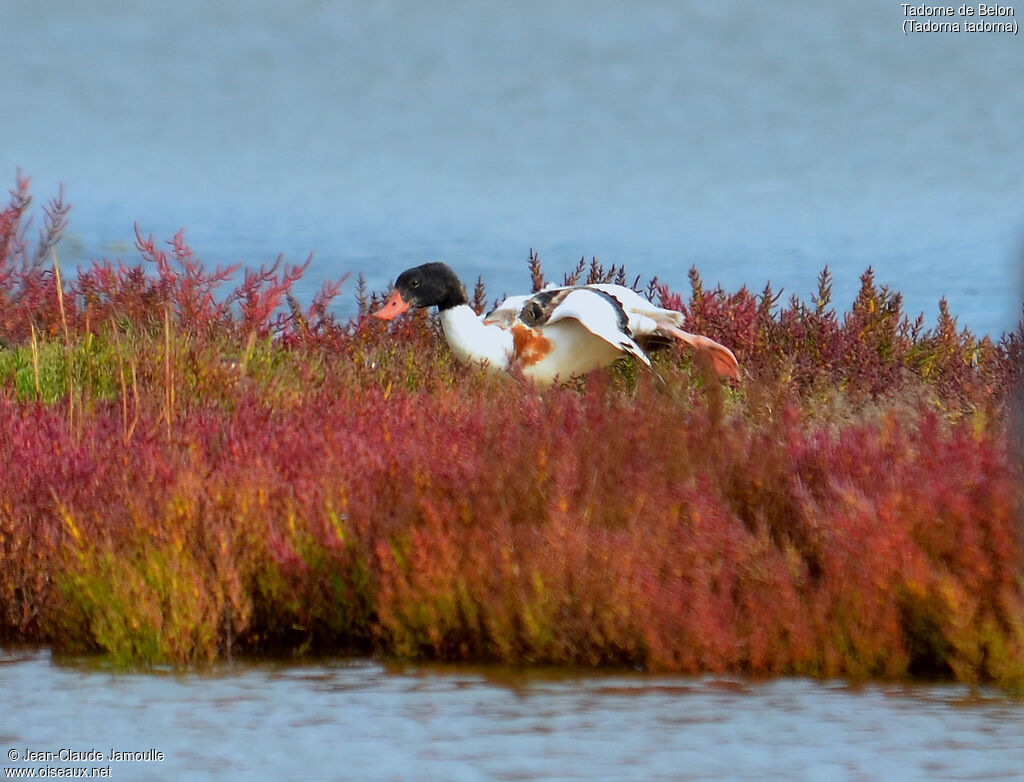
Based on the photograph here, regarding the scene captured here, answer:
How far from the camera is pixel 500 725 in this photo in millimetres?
5570

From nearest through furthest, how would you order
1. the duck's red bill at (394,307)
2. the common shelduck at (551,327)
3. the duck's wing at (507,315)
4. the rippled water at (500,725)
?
1. the rippled water at (500,725)
2. the common shelduck at (551,327)
3. the duck's wing at (507,315)
4. the duck's red bill at (394,307)

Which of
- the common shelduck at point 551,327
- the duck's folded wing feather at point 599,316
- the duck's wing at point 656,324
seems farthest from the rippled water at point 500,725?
the duck's wing at point 656,324

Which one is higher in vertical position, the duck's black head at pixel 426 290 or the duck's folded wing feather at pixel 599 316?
the duck's black head at pixel 426 290

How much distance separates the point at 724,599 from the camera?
20.5 ft

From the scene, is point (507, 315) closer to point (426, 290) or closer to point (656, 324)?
point (426, 290)

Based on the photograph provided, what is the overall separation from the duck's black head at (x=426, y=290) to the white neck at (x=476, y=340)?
0.18 metres

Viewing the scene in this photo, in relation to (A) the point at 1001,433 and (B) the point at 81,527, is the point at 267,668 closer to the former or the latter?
(B) the point at 81,527

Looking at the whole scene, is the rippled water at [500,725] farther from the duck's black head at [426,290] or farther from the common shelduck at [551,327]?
the duck's black head at [426,290]

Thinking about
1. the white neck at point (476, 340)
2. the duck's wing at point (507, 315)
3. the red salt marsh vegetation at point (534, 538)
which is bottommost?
the red salt marsh vegetation at point (534, 538)

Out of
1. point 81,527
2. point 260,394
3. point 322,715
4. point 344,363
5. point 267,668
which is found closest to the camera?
point 322,715

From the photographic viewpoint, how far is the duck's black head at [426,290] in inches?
489

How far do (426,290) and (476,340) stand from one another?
29.9 inches

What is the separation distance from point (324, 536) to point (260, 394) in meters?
3.67

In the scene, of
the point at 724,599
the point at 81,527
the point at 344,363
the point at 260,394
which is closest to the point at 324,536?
the point at 81,527
